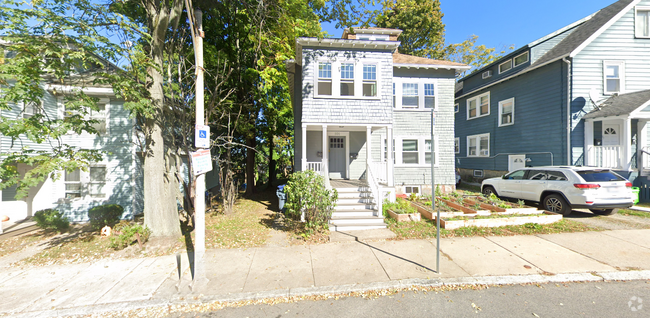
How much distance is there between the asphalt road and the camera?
135 inches

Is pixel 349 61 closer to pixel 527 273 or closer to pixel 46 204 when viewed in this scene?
pixel 527 273

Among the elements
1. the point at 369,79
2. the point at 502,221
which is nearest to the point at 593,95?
the point at 502,221

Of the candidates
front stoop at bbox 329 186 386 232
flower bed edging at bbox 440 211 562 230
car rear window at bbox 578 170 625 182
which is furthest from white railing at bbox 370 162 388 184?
car rear window at bbox 578 170 625 182

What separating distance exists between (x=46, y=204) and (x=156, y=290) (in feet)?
31.4

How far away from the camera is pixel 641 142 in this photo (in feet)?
34.2

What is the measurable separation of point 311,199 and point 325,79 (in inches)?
203

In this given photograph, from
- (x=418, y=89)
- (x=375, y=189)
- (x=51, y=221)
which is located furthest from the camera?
(x=418, y=89)

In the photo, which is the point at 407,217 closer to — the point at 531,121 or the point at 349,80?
the point at 349,80

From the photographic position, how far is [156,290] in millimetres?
4156

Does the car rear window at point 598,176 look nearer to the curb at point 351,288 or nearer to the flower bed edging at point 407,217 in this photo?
the curb at point 351,288

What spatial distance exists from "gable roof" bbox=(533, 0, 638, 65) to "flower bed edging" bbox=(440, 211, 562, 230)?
9079 mm

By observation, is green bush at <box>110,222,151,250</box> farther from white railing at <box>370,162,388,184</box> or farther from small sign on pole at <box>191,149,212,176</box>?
white railing at <box>370,162,388,184</box>

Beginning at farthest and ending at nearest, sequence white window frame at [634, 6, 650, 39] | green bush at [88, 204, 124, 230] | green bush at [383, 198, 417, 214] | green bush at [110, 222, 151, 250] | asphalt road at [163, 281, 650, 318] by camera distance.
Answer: white window frame at [634, 6, 650, 39]
green bush at [88, 204, 124, 230]
green bush at [383, 198, 417, 214]
green bush at [110, 222, 151, 250]
asphalt road at [163, 281, 650, 318]

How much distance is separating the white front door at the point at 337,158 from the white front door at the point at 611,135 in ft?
40.3
